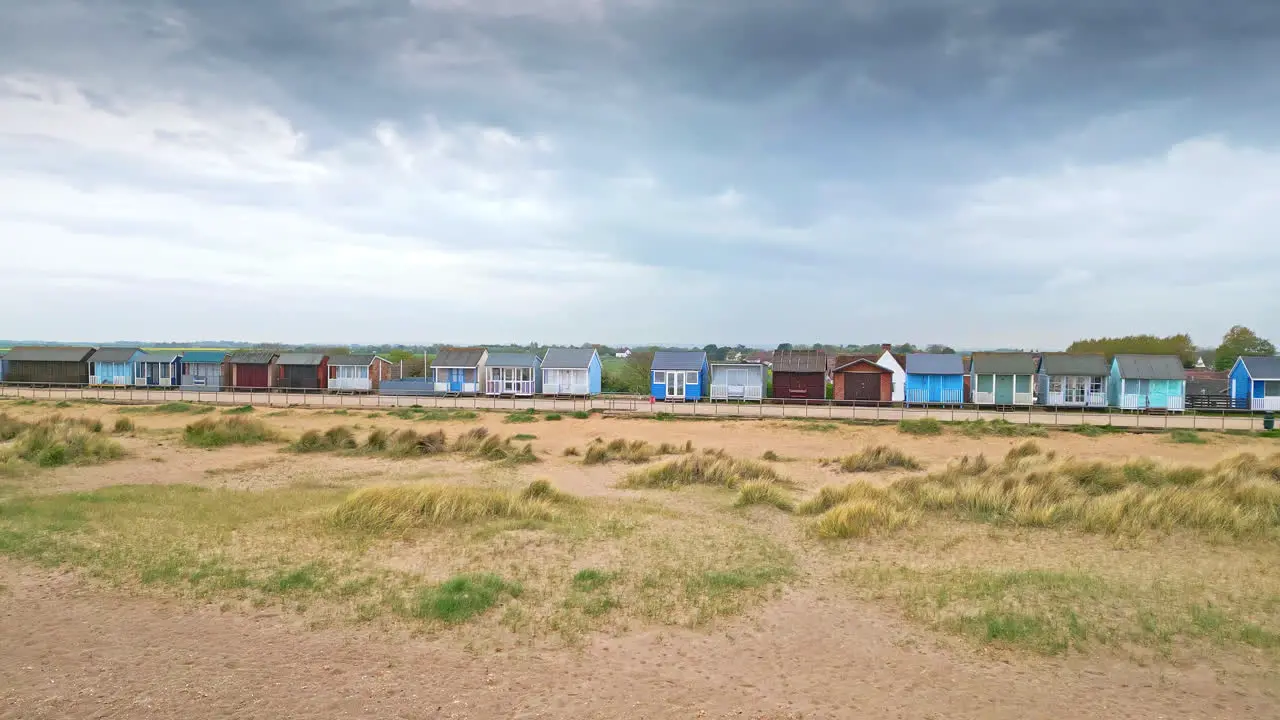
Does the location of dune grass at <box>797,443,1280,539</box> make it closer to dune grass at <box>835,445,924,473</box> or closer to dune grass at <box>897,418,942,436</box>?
dune grass at <box>835,445,924,473</box>

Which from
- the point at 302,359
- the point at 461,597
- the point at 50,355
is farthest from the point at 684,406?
the point at 50,355

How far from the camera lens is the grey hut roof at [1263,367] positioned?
41.8 m

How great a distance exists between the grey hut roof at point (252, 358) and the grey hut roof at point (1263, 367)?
63.7 metres

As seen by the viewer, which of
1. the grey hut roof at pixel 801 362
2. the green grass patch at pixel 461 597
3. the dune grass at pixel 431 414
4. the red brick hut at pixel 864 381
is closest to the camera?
the green grass patch at pixel 461 597

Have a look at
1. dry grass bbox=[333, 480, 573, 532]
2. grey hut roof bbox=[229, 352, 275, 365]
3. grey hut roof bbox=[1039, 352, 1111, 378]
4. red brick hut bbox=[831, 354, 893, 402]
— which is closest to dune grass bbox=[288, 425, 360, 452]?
dry grass bbox=[333, 480, 573, 532]

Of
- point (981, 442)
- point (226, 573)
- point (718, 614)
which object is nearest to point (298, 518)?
point (226, 573)

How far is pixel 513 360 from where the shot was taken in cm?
5062

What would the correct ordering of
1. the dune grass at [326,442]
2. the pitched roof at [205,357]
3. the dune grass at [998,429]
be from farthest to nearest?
1. the pitched roof at [205,357]
2. the dune grass at [998,429]
3. the dune grass at [326,442]

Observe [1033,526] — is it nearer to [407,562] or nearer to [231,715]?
[407,562]

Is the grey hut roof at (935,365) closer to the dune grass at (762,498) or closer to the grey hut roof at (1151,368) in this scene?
the grey hut roof at (1151,368)

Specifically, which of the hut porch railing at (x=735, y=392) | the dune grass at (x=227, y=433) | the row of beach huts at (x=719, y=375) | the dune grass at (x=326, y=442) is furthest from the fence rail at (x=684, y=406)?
the dune grass at (x=326, y=442)

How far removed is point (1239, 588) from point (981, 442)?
1995 cm

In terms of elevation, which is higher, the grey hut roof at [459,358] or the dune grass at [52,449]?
the grey hut roof at [459,358]

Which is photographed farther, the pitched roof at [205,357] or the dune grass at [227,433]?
the pitched roof at [205,357]
